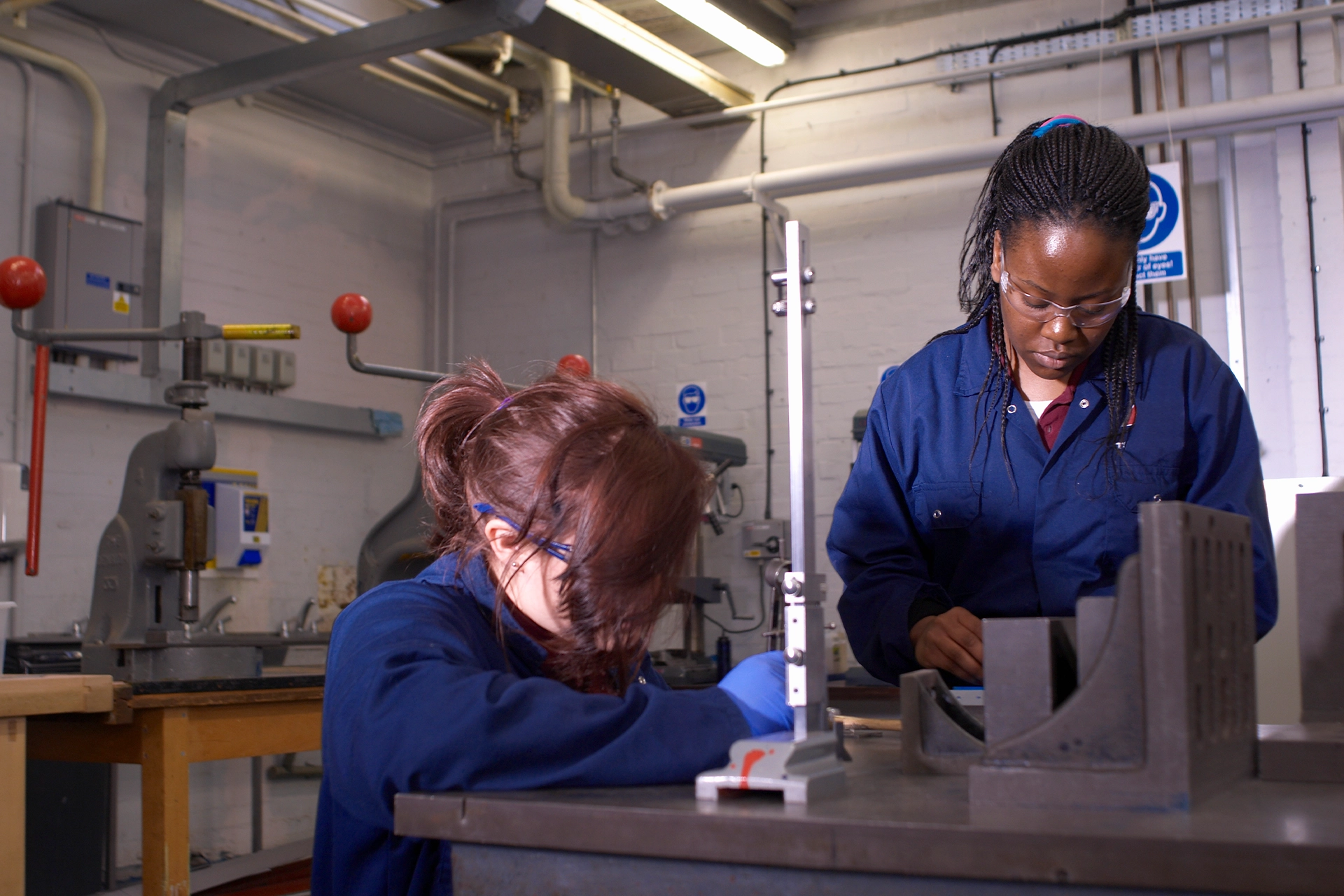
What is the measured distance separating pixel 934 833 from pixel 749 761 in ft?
0.56

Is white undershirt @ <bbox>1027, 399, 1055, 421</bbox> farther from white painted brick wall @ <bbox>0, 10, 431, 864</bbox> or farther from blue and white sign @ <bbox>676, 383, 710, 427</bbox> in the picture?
blue and white sign @ <bbox>676, 383, 710, 427</bbox>

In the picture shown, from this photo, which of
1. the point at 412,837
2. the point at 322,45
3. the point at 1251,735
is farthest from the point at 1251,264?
the point at 412,837

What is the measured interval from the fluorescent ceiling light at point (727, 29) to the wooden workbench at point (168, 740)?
258 cm

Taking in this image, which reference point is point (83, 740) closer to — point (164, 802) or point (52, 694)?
point (164, 802)

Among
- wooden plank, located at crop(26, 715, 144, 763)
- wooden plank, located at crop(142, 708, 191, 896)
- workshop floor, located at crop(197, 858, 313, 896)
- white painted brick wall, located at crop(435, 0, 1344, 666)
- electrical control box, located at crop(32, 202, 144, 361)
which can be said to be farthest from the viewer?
white painted brick wall, located at crop(435, 0, 1344, 666)

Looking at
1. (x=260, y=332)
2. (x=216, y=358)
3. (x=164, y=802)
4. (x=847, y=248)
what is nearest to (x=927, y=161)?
(x=847, y=248)

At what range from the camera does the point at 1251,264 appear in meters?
4.11

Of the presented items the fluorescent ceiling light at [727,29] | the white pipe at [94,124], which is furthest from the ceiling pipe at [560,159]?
the white pipe at [94,124]

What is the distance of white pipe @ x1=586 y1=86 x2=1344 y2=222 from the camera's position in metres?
3.89

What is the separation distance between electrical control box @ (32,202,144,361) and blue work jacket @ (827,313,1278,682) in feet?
11.0

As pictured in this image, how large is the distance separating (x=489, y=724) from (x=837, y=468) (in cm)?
406

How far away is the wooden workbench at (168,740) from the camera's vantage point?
2.36m

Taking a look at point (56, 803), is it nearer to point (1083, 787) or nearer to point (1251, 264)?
point (1083, 787)

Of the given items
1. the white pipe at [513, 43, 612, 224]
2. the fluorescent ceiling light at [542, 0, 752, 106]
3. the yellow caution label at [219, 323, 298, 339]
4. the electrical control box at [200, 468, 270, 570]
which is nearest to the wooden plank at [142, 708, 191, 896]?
the yellow caution label at [219, 323, 298, 339]
